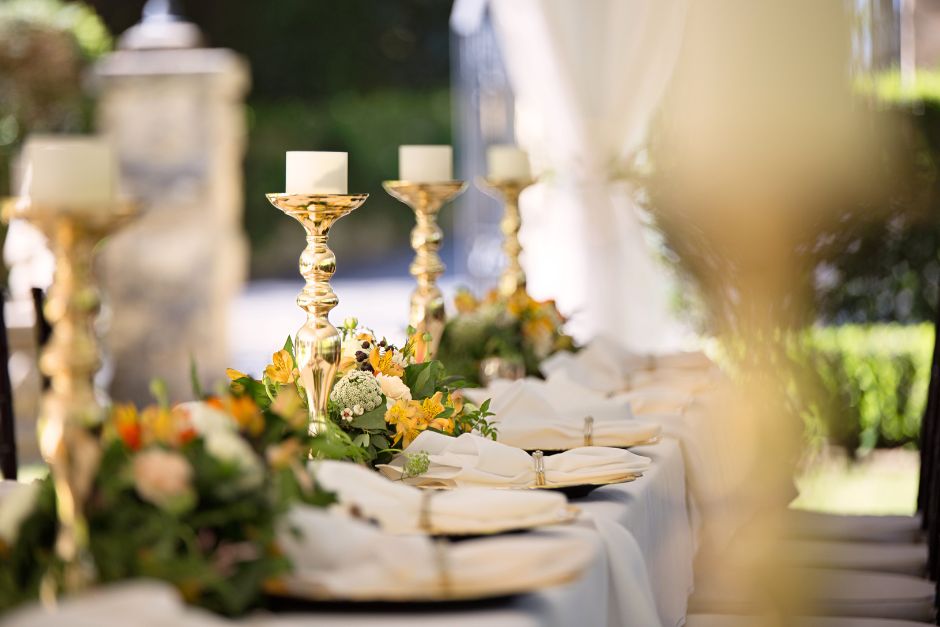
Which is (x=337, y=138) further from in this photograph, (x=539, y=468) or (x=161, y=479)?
(x=161, y=479)

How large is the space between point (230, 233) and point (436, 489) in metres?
5.26

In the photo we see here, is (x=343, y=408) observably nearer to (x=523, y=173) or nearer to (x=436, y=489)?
(x=436, y=489)

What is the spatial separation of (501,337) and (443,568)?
1.66 metres

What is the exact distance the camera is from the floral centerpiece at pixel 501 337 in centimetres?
286

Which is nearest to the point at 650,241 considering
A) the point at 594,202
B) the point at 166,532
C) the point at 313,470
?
the point at 594,202

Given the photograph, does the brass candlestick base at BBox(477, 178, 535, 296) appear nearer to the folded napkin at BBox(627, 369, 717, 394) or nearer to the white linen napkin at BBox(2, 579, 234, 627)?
the folded napkin at BBox(627, 369, 717, 394)

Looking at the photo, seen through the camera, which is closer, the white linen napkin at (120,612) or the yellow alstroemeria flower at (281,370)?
the white linen napkin at (120,612)

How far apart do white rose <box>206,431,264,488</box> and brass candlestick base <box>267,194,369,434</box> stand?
0.62 meters

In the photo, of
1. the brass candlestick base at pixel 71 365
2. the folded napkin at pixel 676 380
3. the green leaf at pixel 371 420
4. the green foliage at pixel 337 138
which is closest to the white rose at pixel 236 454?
the brass candlestick base at pixel 71 365

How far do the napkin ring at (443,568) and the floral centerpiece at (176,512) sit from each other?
0.50ft

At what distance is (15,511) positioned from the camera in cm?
118

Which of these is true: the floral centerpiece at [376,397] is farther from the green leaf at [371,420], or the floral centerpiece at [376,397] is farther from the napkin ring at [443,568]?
the napkin ring at [443,568]

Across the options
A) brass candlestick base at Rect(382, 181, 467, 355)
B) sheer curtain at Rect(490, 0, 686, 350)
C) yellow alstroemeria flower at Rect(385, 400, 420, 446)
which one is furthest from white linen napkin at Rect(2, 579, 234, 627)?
sheer curtain at Rect(490, 0, 686, 350)

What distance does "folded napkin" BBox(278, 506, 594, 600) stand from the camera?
1.19 meters
